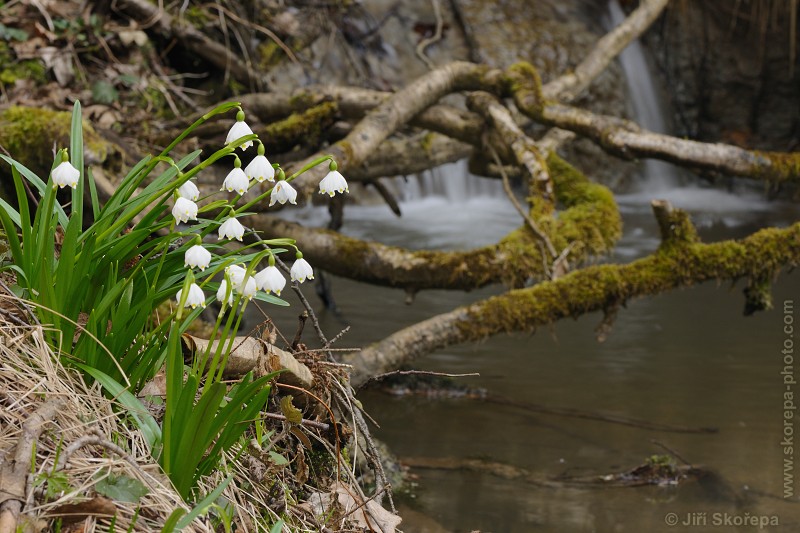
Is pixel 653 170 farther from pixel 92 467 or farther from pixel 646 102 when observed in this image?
pixel 92 467

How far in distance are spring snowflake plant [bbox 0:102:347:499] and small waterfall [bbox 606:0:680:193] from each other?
997 cm

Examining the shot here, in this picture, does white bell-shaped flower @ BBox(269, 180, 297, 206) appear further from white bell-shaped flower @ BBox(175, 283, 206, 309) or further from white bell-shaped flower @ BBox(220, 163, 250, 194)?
white bell-shaped flower @ BBox(175, 283, 206, 309)

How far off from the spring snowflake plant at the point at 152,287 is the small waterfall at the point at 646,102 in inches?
392

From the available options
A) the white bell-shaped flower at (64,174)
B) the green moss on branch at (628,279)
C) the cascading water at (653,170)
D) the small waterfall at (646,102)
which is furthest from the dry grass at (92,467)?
the small waterfall at (646,102)

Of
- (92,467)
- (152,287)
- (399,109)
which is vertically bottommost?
(92,467)

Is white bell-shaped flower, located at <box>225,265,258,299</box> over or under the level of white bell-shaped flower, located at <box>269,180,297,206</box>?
under

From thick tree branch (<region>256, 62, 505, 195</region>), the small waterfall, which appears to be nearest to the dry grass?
thick tree branch (<region>256, 62, 505, 195</region>)

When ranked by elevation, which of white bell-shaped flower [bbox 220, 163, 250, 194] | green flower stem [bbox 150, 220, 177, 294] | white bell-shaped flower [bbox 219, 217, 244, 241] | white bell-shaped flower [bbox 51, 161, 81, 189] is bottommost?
green flower stem [bbox 150, 220, 177, 294]

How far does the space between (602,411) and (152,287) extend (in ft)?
10.4

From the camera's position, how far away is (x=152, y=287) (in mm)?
1939

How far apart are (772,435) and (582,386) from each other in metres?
1.14

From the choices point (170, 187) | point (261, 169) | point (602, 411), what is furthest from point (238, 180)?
point (602, 411)

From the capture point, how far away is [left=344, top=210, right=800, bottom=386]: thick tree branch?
3910mm

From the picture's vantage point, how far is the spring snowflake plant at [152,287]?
186cm
